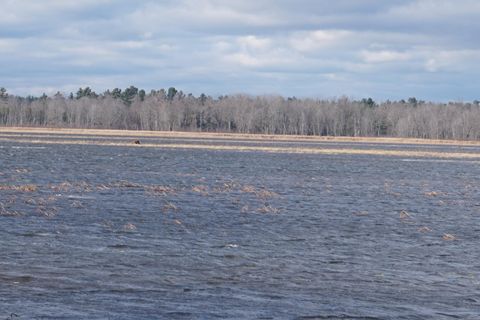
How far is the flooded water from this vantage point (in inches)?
526

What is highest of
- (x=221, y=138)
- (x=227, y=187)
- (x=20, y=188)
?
(x=20, y=188)

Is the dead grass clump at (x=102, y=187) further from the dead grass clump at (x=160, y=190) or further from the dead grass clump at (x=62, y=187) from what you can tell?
the dead grass clump at (x=160, y=190)

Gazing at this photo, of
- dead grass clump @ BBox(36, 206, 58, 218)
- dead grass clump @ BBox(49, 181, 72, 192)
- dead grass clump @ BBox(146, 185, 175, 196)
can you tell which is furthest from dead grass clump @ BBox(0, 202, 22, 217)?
dead grass clump @ BBox(146, 185, 175, 196)

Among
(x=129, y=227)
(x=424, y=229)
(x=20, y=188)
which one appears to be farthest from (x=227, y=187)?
(x=129, y=227)

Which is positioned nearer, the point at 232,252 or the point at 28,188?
the point at 232,252

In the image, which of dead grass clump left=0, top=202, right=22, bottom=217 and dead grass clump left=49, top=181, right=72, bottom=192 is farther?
dead grass clump left=49, top=181, right=72, bottom=192

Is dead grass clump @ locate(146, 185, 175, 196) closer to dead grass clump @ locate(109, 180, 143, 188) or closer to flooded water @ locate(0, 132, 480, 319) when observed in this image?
flooded water @ locate(0, 132, 480, 319)

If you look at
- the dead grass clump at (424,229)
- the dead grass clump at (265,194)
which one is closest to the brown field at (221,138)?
the dead grass clump at (265,194)

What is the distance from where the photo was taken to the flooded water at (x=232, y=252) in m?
13.4

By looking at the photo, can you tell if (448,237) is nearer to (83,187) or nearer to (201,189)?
(201,189)

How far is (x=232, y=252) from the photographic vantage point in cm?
1866

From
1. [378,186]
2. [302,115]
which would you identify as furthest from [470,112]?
[378,186]

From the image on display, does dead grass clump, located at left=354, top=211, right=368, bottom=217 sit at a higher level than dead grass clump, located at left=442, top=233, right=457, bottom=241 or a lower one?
lower

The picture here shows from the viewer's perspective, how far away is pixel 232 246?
64.3 feet
